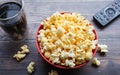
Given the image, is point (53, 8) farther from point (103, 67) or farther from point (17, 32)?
point (103, 67)

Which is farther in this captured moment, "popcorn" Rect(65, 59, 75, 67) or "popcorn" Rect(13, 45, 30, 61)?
"popcorn" Rect(13, 45, 30, 61)

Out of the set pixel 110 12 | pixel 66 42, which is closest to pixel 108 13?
pixel 110 12

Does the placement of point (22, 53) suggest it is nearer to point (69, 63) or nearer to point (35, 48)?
point (35, 48)

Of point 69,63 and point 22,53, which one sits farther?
point 22,53

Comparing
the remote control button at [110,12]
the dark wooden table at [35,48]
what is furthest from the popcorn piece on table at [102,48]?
the remote control button at [110,12]

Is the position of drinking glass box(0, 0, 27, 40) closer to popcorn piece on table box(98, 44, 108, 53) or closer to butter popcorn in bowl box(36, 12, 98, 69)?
butter popcorn in bowl box(36, 12, 98, 69)

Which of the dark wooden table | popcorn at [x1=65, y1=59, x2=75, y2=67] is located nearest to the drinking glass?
the dark wooden table
